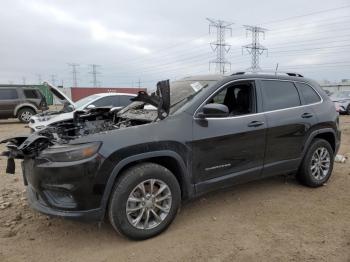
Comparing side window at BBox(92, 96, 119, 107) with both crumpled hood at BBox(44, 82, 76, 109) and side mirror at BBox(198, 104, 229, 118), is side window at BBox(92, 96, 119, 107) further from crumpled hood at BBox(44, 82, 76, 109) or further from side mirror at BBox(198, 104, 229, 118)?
side mirror at BBox(198, 104, 229, 118)

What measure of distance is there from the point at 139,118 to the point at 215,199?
5.35ft

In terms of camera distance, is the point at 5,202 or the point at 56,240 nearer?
the point at 56,240

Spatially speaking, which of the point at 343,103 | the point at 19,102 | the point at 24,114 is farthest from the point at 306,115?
the point at 343,103

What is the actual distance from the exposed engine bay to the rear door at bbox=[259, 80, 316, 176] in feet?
4.99

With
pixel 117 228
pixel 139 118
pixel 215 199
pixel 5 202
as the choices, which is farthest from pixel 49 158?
pixel 215 199

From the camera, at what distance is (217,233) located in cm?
383

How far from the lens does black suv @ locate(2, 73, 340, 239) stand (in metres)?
3.36

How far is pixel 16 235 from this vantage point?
3.86m

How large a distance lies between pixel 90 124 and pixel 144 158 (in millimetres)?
1611

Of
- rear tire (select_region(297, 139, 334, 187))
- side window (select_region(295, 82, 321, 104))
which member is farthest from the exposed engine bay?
rear tire (select_region(297, 139, 334, 187))

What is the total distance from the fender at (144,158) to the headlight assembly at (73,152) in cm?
29

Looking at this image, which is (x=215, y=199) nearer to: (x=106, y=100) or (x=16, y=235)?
(x=16, y=235)

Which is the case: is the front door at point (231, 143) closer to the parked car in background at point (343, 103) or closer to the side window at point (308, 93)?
the side window at point (308, 93)

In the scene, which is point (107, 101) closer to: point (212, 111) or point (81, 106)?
point (81, 106)
